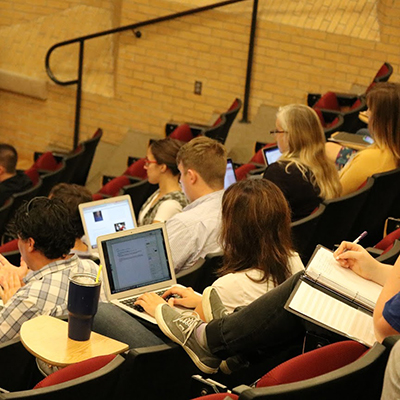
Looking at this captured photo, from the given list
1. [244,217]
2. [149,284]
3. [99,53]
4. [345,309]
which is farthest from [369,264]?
[99,53]

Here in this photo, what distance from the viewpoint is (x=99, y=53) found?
819cm

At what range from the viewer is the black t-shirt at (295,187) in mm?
3756

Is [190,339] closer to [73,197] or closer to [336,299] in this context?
[336,299]

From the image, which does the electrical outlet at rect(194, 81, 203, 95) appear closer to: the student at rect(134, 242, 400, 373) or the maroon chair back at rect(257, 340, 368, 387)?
the student at rect(134, 242, 400, 373)

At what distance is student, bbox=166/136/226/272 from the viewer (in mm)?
3262

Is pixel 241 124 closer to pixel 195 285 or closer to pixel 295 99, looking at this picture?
pixel 295 99

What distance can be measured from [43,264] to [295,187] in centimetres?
147

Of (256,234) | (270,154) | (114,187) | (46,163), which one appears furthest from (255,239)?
(46,163)

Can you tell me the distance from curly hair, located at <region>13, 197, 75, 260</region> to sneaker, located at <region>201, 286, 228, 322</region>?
0.66 metres

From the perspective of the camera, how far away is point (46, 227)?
2.74 m

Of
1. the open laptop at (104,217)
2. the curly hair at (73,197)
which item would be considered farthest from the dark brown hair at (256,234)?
the curly hair at (73,197)

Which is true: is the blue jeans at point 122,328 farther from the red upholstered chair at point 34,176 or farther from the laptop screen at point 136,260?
the red upholstered chair at point 34,176

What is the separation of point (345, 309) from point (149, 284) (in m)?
0.91

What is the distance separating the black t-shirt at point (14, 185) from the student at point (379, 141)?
8.23ft
